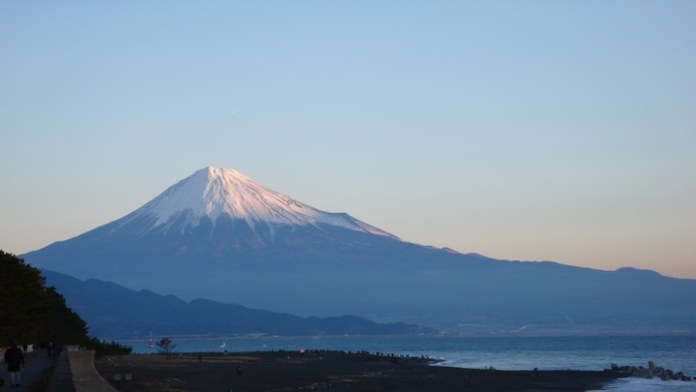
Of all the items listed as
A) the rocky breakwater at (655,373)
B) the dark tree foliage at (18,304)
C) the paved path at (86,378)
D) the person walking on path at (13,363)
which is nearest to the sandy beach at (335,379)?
the paved path at (86,378)

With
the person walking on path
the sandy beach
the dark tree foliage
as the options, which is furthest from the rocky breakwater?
the person walking on path

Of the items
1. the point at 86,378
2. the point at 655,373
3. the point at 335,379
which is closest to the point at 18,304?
the point at 335,379

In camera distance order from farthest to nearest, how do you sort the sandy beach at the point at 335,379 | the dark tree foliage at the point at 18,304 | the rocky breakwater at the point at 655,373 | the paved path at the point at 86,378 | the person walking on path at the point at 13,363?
the rocky breakwater at the point at 655,373 → the dark tree foliage at the point at 18,304 → the sandy beach at the point at 335,379 → the person walking on path at the point at 13,363 → the paved path at the point at 86,378

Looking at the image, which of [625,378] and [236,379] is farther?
[625,378]

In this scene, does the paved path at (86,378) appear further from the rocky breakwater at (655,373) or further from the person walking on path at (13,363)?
the rocky breakwater at (655,373)

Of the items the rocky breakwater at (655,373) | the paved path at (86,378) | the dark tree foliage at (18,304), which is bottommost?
the paved path at (86,378)

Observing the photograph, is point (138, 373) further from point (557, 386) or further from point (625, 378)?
point (625, 378)

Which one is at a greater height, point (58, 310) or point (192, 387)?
point (58, 310)

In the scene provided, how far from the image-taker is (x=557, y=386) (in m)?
69.3

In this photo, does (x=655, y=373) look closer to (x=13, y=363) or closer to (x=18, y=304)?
(x=18, y=304)

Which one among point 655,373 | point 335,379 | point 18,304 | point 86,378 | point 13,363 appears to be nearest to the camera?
point 13,363

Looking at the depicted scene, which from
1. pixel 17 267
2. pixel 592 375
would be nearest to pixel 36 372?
pixel 17 267

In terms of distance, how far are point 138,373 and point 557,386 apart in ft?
71.4

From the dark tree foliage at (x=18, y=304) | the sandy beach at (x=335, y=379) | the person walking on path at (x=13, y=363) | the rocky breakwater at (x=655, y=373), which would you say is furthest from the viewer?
the rocky breakwater at (x=655, y=373)
